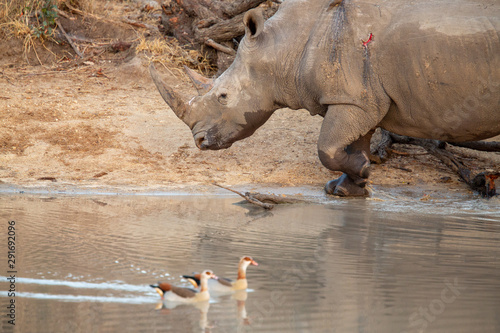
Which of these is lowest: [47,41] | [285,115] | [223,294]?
[223,294]

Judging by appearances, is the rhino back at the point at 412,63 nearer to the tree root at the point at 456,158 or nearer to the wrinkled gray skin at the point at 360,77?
the wrinkled gray skin at the point at 360,77

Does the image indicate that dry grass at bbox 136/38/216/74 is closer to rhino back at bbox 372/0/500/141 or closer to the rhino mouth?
the rhino mouth

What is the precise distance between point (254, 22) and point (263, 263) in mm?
2875

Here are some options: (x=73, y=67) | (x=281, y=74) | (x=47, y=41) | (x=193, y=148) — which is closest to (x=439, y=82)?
(x=281, y=74)

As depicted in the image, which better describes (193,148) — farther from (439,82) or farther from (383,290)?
(383,290)

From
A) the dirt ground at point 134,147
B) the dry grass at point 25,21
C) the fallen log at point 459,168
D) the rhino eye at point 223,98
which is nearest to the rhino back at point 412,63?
the fallen log at point 459,168

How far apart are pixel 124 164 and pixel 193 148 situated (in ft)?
2.82

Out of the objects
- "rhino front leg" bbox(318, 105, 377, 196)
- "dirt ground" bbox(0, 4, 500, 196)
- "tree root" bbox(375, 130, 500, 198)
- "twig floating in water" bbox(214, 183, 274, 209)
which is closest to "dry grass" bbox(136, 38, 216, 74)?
"dirt ground" bbox(0, 4, 500, 196)

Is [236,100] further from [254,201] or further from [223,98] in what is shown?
[254,201]

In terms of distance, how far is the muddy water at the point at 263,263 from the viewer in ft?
10.3

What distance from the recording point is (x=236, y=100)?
6.43 metres

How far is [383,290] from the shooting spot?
3.57 meters

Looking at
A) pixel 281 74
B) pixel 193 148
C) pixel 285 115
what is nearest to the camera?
pixel 281 74

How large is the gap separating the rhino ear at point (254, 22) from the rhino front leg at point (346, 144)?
0.95m
